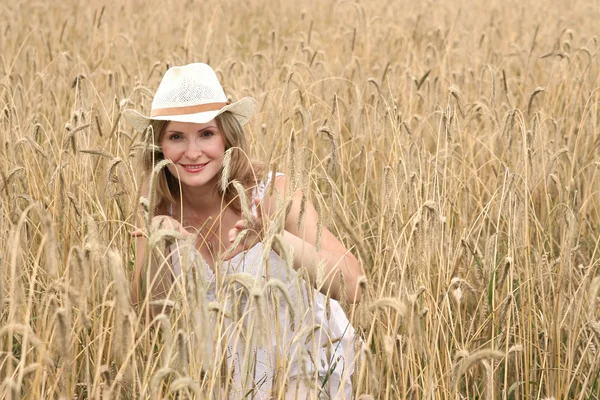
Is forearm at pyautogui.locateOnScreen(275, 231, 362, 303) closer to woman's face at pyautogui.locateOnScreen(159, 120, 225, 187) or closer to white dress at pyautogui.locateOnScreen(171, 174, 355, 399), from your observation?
white dress at pyautogui.locateOnScreen(171, 174, 355, 399)

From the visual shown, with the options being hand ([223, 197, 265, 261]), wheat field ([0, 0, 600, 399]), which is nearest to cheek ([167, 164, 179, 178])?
wheat field ([0, 0, 600, 399])

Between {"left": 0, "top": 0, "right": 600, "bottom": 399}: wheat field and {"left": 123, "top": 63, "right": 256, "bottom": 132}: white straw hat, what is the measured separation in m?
0.14

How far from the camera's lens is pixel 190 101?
267cm

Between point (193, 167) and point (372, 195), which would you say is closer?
point (193, 167)

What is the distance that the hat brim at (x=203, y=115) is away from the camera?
8.48ft

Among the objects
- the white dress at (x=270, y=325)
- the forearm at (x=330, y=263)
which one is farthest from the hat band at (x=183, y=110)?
the forearm at (x=330, y=263)

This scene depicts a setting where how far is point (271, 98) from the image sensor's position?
351 centimetres

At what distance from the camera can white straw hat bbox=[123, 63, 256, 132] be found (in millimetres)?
2631

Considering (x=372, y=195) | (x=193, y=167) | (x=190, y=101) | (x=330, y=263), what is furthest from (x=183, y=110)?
(x=372, y=195)

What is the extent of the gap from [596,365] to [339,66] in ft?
10.7

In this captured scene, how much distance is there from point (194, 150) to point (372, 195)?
0.95 metres

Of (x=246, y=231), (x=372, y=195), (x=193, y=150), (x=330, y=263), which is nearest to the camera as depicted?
(x=246, y=231)

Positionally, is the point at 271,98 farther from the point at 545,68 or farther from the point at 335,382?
the point at 545,68

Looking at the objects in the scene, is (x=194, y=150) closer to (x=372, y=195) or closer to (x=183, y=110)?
(x=183, y=110)
